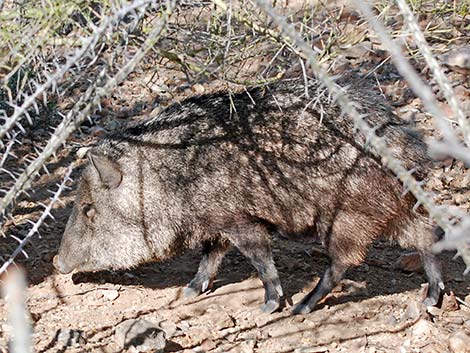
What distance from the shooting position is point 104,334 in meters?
4.81

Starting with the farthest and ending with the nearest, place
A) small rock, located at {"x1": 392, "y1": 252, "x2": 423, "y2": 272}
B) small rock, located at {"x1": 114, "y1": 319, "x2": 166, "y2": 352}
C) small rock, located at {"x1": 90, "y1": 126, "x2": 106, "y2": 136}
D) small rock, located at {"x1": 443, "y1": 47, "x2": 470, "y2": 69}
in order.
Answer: small rock, located at {"x1": 443, "y1": 47, "x2": 470, "y2": 69} → small rock, located at {"x1": 90, "y1": 126, "x2": 106, "y2": 136} → small rock, located at {"x1": 392, "y1": 252, "x2": 423, "y2": 272} → small rock, located at {"x1": 114, "y1": 319, "x2": 166, "y2": 352}

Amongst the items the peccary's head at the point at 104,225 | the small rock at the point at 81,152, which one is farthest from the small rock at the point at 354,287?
the small rock at the point at 81,152

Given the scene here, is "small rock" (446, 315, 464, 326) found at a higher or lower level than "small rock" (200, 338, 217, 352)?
lower

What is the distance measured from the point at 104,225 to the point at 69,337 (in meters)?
0.77

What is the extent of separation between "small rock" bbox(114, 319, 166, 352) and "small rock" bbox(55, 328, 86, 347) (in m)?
0.20

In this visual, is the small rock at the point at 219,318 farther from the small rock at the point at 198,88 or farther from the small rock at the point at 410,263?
the small rock at the point at 198,88

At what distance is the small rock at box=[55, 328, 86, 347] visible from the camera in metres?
4.59

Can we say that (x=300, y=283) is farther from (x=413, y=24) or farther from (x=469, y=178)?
(x=413, y=24)

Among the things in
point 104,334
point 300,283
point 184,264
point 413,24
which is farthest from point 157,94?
point 413,24

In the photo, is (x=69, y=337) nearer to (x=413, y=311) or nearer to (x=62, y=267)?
(x=62, y=267)

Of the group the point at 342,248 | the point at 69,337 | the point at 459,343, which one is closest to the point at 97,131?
the point at 69,337

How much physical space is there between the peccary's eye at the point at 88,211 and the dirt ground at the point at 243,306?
1.92ft

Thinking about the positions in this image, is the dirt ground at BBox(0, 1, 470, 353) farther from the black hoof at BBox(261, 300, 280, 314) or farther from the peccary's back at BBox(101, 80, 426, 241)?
the peccary's back at BBox(101, 80, 426, 241)

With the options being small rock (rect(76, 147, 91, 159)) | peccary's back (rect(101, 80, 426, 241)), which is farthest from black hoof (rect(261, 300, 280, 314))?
small rock (rect(76, 147, 91, 159))
